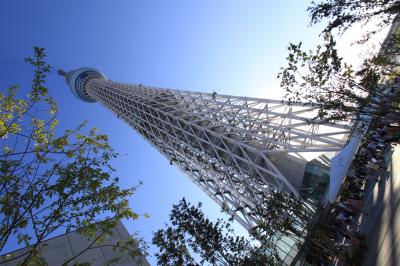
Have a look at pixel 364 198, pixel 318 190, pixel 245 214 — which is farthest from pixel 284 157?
pixel 364 198

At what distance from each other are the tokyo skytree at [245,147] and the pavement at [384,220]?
4124 mm

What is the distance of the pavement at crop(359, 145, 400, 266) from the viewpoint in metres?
9.20

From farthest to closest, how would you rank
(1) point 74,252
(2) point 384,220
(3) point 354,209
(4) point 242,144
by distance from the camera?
1. (4) point 242,144
2. (3) point 354,209
3. (1) point 74,252
4. (2) point 384,220

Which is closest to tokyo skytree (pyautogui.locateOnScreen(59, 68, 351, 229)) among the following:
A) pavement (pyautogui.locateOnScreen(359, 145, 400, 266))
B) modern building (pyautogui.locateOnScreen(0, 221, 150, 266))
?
pavement (pyautogui.locateOnScreen(359, 145, 400, 266))

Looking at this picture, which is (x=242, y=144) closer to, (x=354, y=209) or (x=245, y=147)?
(x=245, y=147)

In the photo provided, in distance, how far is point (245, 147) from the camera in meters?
24.8

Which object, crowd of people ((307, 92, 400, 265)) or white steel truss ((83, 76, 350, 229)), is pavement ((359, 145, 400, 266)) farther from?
white steel truss ((83, 76, 350, 229))

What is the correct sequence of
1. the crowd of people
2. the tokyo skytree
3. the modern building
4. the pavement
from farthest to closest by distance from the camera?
the tokyo skytree, the crowd of people, the modern building, the pavement

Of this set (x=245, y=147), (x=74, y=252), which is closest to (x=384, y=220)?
(x=74, y=252)

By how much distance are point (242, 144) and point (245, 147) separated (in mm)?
845

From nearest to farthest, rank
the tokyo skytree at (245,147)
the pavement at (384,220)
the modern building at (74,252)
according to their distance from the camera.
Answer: the pavement at (384,220) < the modern building at (74,252) < the tokyo skytree at (245,147)

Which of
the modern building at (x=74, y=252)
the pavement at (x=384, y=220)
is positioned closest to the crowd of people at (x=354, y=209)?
the pavement at (x=384, y=220)

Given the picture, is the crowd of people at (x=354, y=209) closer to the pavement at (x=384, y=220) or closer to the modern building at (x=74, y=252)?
the pavement at (x=384, y=220)

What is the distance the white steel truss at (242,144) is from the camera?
20.4 metres
